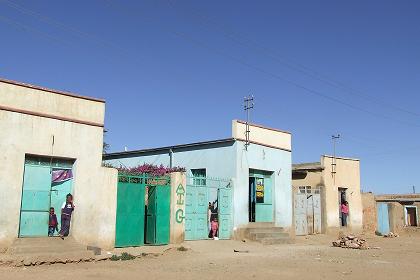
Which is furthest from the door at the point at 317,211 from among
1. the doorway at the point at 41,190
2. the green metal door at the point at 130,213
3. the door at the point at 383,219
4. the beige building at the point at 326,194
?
the doorway at the point at 41,190

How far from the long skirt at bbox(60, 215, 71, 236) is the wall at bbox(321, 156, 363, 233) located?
16.6 meters

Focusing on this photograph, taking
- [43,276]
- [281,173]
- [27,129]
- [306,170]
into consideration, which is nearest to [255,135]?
[281,173]

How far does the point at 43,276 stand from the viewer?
432 inches

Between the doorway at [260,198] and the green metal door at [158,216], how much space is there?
5.89 metres

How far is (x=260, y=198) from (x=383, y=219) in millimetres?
12828

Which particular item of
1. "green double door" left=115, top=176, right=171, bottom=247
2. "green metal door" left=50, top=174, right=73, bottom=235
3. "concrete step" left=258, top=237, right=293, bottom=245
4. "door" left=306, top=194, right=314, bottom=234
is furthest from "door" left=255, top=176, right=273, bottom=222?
"green metal door" left=50, top=174, right=73, bottom=235

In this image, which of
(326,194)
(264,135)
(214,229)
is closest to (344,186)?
(326,194)

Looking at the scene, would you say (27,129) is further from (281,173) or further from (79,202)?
(281,173)

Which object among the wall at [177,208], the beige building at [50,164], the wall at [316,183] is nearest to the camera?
the beige building at [50,164]

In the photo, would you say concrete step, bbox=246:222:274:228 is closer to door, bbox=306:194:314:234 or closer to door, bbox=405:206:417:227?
door, bbox=306:194:314:234

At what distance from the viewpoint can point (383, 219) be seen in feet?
103

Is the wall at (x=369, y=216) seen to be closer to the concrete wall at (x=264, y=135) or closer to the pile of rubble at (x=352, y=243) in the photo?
the concrete wall at (x=264, y=135)

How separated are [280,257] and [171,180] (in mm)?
4961

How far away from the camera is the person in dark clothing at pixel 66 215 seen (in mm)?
14648
